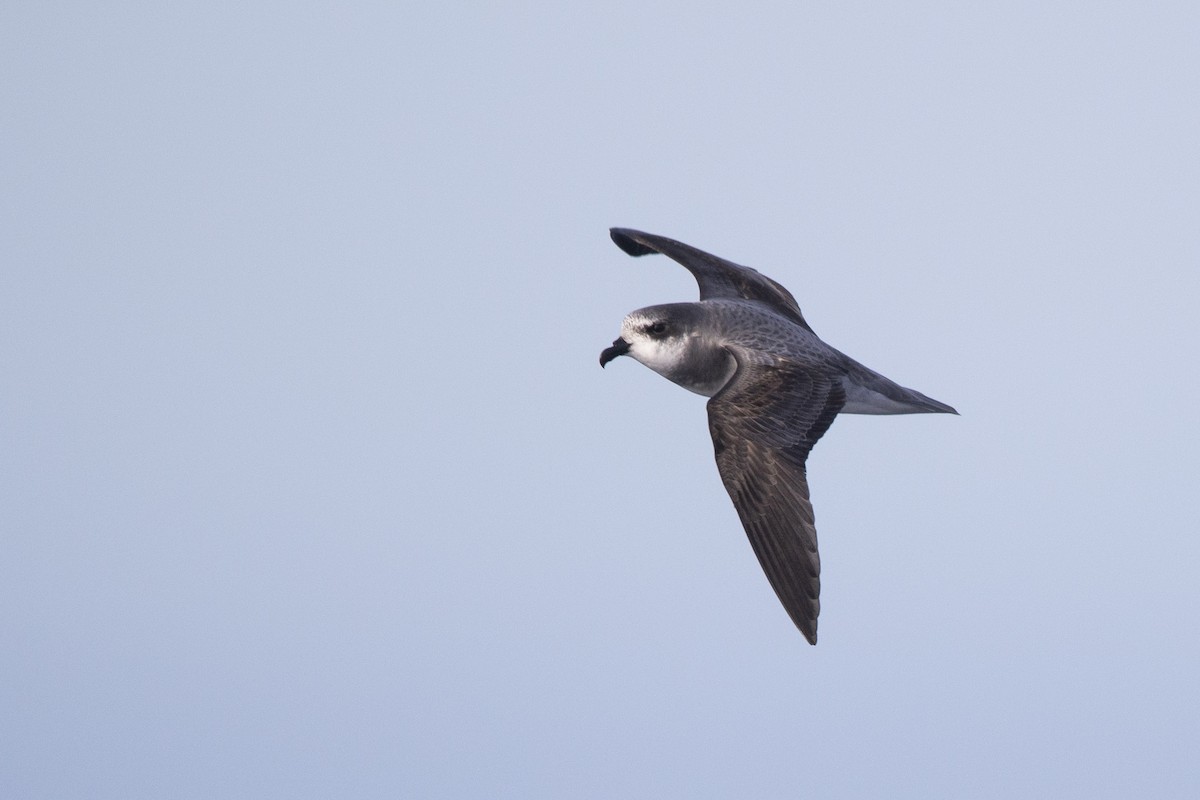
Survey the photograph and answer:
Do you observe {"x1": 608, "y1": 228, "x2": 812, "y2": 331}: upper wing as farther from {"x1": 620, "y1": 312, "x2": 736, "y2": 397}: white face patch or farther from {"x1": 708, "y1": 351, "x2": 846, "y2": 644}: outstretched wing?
{"x1": 708, "y1": 351, "x2": 846, "y2": 644}: outstretched wing

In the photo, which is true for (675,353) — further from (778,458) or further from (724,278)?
(724,278)

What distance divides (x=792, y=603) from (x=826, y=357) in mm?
2619

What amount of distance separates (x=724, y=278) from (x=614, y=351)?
2.04 m

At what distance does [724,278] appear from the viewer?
14.3 m

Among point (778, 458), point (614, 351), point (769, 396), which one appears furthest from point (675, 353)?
point (778, 458)

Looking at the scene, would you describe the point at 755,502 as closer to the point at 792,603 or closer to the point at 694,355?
the point at 792,603

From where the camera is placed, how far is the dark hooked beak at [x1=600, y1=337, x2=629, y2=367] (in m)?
12.7

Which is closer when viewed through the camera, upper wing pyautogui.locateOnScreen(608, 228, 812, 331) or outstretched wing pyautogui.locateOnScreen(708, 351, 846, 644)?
outstretched wing pyautogui.locateOnScreen(708, 351, 846, 644)

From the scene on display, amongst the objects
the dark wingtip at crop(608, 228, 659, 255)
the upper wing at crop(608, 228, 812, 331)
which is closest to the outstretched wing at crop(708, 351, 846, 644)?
the upper wing at crop(608, 228, 812, 331)

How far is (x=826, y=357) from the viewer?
12352 millimetres

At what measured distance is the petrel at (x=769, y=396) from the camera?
10.8 m

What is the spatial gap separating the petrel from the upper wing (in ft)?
0.11

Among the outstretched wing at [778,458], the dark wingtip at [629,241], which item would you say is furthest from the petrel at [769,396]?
the dark wingtip at [629,241]

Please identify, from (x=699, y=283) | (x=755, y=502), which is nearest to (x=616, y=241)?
(x=699, y=283)
